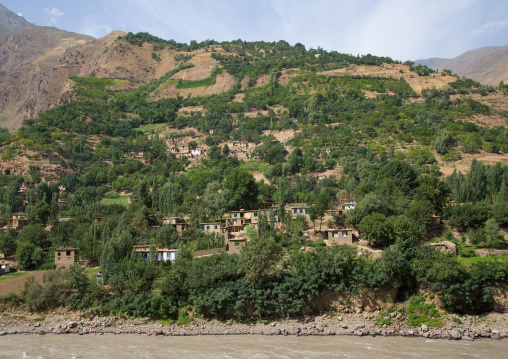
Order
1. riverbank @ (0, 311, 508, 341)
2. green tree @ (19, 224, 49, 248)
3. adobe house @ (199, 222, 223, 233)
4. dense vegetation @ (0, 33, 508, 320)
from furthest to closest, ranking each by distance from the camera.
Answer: adobe house @ (199, 222, 223, 233) < green tree @ (19, 224, 49, 248) < dense vegetation @ (0, 33, 508, 320) < riverbank @ (0, 311, 508, 341)

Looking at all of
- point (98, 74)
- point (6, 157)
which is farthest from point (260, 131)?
point (98, 74)

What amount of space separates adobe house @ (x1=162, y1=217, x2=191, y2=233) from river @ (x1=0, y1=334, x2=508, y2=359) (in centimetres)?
1250

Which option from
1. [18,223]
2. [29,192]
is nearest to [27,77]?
[29,192]

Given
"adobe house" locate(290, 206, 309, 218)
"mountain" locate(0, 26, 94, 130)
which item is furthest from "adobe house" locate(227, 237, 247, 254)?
"mountain" locate(0, 26, 94, 130)

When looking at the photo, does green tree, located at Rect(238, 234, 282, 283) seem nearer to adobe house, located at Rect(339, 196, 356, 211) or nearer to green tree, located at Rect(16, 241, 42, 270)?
green tree, located at Rect(16, 241, 42, 270)

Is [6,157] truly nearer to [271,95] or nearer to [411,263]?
[271,95]

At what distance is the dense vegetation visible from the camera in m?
25.8

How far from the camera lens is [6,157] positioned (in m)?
62.0

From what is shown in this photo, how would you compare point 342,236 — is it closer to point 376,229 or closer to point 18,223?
point 376,229

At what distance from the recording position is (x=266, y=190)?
4734 centimetres

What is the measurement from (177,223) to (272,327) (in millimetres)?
14886

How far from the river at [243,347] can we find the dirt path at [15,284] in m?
4.53

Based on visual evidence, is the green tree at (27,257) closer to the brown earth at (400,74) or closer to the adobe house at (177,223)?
the adobe house at (177,223)

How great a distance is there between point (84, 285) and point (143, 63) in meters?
112
